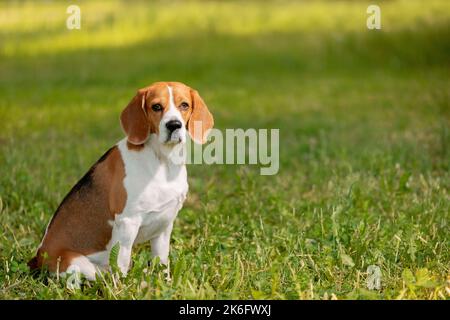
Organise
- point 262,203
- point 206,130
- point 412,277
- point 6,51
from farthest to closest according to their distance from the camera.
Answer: point 6,51 → point 262,203 → point 206,130 → point 412,277

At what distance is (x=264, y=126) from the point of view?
961cm

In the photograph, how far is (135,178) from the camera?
455cm

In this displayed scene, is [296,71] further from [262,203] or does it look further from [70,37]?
[262,203]

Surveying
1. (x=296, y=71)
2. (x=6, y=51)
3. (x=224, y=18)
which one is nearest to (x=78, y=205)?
(x=296, y=71)

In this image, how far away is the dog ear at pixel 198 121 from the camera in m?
4.64

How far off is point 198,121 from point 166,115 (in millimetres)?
288

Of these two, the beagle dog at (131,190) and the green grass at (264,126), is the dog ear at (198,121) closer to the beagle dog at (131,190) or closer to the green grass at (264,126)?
the beagle dog at (131,190)

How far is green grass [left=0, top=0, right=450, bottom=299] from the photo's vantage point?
467 centimetres

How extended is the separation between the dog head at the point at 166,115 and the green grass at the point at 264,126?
69 cm

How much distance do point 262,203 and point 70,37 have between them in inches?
401

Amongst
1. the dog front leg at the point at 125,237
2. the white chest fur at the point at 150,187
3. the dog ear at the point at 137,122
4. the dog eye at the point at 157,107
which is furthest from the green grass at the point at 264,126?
the dog eye at the point at 157,107

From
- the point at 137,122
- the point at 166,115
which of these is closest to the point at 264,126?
the point at 137,122

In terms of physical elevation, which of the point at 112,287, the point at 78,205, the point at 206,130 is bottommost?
the point at 112,287
